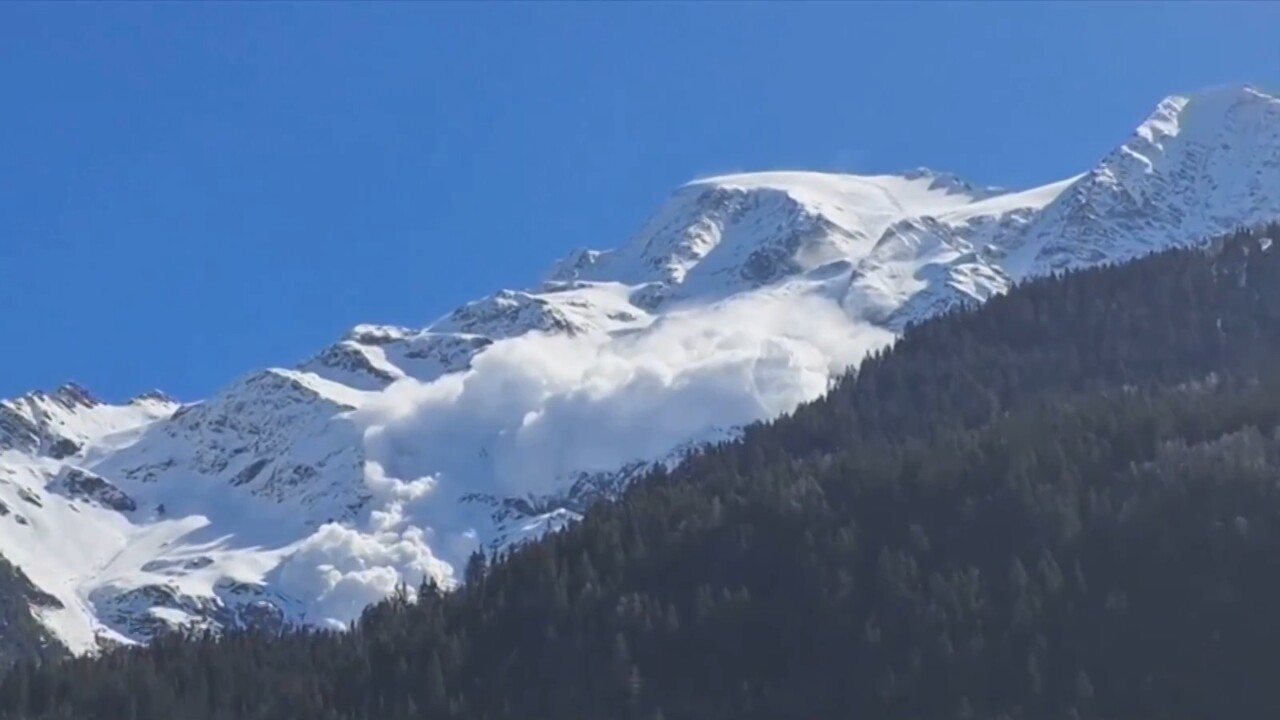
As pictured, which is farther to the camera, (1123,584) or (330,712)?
(330,712)

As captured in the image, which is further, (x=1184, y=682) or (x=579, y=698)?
(x=579, y=698)

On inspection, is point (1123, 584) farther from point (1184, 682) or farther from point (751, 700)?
point (751, 700)

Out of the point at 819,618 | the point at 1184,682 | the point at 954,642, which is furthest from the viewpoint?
the point at 819,618

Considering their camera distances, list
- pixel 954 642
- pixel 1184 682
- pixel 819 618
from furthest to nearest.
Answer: pixel 819 618 → pixel 954 642 → pixel 1184 682

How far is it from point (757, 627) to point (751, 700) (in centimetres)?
1147

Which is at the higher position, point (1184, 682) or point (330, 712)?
point (330, 712)

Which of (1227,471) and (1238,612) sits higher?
(1227,471)

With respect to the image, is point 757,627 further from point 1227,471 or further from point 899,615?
point 1227,471

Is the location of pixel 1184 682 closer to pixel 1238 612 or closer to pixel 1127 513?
pixel 1238 612

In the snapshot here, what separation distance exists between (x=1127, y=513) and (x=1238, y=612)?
19458mm

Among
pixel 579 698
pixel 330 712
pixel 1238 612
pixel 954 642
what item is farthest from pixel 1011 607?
pixel 330 712

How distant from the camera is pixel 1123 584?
18600 cm

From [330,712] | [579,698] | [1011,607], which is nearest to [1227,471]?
[1011,607]

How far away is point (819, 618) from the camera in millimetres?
197125
